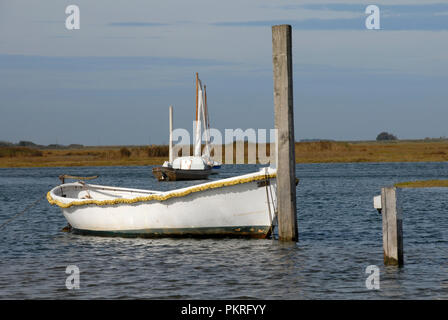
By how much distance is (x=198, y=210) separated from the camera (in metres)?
20.1

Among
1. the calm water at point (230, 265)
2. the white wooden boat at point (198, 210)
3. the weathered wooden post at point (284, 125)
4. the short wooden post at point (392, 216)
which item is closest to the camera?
the calm water at point (230, 265)

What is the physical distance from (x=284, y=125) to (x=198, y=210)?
394 cm

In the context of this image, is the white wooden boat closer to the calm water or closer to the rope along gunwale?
the rope along gunwale

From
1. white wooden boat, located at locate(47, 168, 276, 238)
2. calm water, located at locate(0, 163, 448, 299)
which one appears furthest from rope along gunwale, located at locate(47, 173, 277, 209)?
calm water, located at locate(0, 163, 448, 299)

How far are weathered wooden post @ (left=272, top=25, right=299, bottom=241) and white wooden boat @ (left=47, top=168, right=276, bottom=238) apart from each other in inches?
42.6

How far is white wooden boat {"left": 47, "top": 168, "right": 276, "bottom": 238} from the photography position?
19438 mm

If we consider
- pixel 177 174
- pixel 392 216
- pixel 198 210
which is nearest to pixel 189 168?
pixel 177 174

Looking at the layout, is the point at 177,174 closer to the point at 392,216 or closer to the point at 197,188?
the point at 197,188

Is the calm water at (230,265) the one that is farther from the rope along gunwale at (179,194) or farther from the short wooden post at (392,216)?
the rope along gunwale at (179,194)

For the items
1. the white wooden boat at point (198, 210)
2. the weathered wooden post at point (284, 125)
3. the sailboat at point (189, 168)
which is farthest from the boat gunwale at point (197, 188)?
the sailboat at point (189, 168)

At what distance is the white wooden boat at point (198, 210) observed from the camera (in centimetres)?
1944

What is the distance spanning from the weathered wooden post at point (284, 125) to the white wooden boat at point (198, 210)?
1082 millimetres
